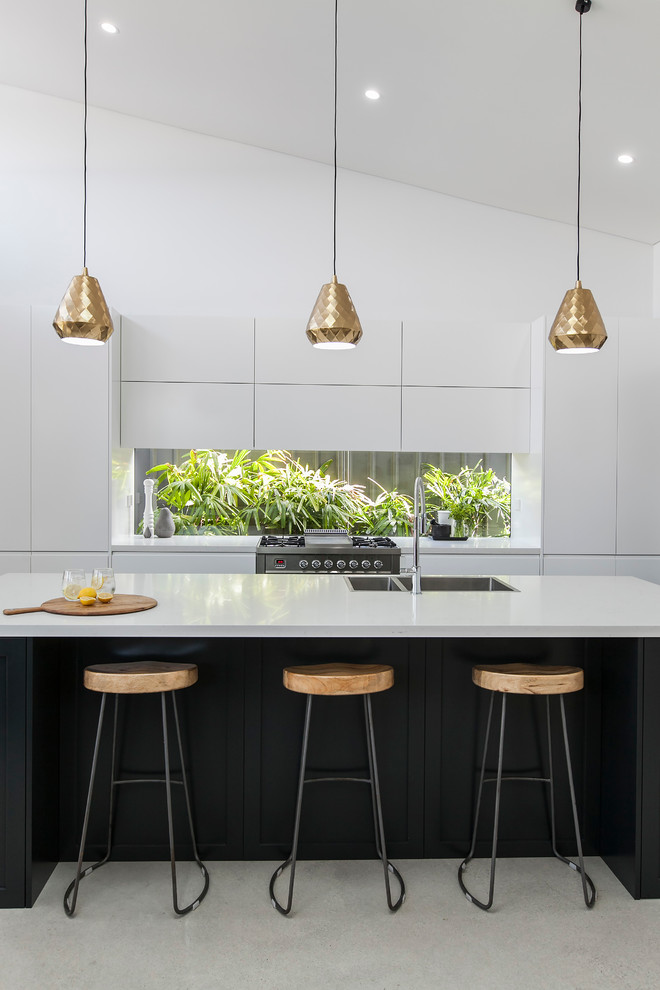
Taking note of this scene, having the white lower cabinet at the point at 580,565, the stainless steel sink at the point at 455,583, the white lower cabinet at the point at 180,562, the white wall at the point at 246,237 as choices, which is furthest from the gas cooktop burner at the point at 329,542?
the white wall at the point at 246,237

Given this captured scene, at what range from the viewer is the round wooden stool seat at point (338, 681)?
224 cm

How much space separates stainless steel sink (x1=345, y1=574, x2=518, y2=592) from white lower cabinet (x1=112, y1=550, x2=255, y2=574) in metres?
1.31

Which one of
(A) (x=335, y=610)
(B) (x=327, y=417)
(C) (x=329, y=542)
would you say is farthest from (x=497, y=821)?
(B) (x=327, y=417)

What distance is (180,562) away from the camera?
4.44 m

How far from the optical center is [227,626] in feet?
A: 7.28

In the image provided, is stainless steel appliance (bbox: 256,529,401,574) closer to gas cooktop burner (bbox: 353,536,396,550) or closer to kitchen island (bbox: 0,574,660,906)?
gas cooktop burner (bbox: 353,536,396,550)

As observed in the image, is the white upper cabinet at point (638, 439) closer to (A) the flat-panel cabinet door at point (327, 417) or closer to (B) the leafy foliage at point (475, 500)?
(B) the leafy foliage at point (475, 500)

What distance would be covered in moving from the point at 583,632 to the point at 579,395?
2.66 m

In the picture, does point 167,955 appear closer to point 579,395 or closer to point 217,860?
point 217,860

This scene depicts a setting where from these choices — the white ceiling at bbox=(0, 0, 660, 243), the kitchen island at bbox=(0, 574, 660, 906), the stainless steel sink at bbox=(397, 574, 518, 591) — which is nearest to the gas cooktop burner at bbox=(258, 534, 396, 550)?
the stainless steel sink at bbox=(397, 574, 518, 591)

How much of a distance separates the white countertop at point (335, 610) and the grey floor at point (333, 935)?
89cm

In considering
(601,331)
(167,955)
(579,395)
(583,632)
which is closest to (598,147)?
(579,395)

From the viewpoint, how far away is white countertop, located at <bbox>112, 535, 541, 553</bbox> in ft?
14.6

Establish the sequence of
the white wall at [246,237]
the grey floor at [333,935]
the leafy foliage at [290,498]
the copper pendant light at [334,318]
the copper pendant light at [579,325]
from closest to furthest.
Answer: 1. the grey floor at [333,935]
2. the copper pendant light at [334,318]
3. the copper pendant light at [579,325]
4. the white wall at [246,237]
5. the leafy foliage at [290,498]
